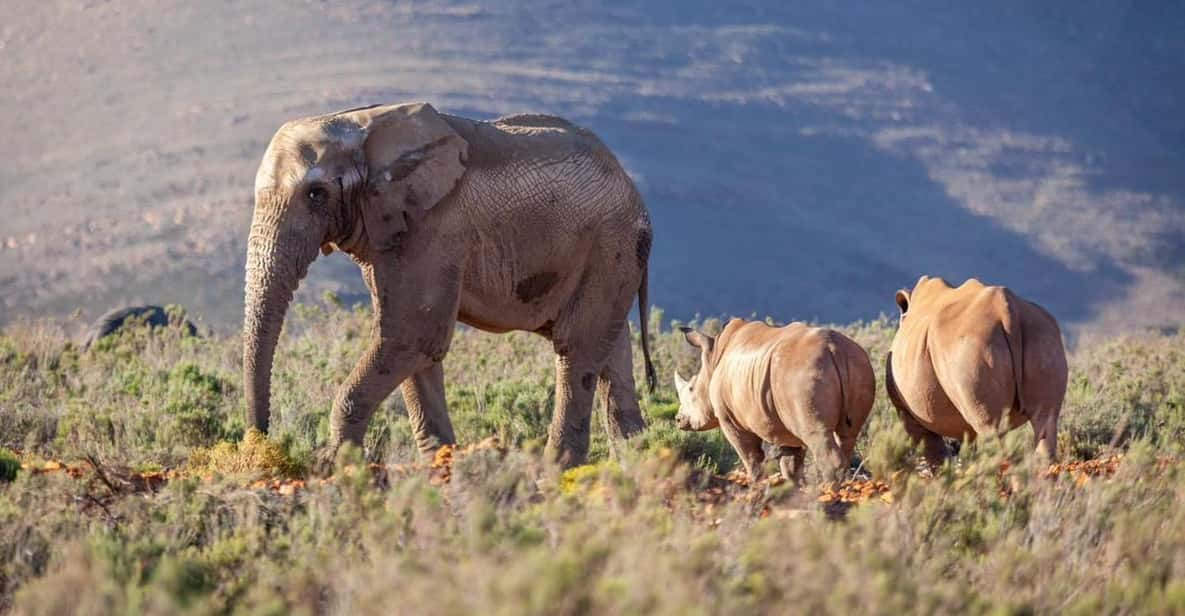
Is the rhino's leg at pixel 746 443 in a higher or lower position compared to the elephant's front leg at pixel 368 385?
lower

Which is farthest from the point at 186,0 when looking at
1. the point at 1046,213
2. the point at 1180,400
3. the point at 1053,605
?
the point at 1053,605

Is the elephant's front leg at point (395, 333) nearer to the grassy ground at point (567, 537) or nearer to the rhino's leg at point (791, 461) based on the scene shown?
the grassy ground at point (567, 537)

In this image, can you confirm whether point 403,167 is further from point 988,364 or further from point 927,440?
point 927,440

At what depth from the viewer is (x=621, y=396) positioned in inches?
548

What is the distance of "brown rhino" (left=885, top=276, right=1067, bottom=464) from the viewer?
36.9 feet

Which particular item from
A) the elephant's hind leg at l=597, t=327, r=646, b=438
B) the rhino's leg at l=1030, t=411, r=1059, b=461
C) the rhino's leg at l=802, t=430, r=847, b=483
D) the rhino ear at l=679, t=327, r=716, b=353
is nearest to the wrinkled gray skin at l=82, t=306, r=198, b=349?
the elephant's hind leg at l=597, t=327, r=646, b=438

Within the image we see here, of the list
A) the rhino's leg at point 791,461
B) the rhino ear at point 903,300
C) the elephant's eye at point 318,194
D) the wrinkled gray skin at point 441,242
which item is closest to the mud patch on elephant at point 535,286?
the wrinkled gray skin at point 441,242

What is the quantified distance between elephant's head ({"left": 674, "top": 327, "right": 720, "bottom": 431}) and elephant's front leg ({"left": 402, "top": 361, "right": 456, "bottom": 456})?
5.94 feet

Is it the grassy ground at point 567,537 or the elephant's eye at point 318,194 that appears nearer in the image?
the grassy ground at point 567,537

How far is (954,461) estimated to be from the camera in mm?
11242

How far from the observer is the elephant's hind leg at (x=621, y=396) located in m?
13.8

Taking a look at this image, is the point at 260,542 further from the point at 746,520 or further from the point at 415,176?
the point at 415,176

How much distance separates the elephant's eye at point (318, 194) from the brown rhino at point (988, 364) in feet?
12.4

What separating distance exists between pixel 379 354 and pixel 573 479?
1.83 metres
